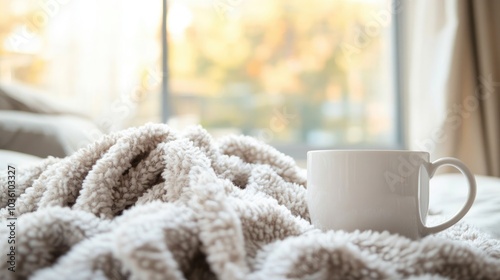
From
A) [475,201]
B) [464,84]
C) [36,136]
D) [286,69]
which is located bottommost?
[475,201]

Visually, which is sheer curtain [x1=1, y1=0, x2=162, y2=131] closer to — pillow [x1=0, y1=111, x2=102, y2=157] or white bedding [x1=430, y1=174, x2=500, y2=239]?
pillow [x1=0, y1=111, x2=102, y2=157]

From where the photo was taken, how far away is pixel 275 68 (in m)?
2.13

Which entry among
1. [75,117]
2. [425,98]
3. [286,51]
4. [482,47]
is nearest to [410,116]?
[425,98]

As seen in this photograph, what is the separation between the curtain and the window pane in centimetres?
36

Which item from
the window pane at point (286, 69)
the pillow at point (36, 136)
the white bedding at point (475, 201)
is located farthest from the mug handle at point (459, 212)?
the window pane at point (286, 69)

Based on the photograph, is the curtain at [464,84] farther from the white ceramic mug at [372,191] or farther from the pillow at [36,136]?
the white ceramic mug at [372,191]

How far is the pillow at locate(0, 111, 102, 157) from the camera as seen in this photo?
1.09m

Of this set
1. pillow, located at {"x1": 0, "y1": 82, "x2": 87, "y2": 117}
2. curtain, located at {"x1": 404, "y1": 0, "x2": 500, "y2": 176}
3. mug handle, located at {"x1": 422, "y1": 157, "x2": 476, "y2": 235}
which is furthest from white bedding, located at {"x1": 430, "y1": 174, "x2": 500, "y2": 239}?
pillow, located at {"x1": 0, "y1": 82, "x2": 87, "y2": 117}

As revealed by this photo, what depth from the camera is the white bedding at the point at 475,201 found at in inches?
30.0

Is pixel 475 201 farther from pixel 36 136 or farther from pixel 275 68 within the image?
pixel 275 68

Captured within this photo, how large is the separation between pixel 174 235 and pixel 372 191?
23 cm

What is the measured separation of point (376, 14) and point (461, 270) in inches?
73.1

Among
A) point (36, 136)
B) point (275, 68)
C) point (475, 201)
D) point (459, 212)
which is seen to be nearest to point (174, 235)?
point (459, 212)

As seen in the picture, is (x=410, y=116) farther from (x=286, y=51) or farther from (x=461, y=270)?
(x=461, y=270)
